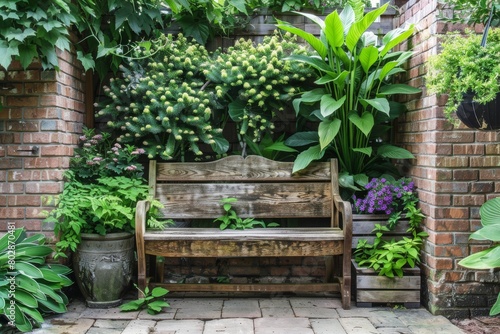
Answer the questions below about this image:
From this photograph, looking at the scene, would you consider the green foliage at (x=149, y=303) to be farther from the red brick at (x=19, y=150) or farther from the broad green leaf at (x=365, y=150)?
the broad green leaf at (x=365, y=150)

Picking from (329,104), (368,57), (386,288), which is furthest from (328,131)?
(386,288)

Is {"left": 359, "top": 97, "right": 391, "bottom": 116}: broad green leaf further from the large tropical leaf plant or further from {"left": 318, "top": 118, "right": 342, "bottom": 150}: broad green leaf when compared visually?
{"left": 318, "top": 118, "right": 342, "bottom": 150}: broad green leaf

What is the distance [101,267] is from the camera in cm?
302

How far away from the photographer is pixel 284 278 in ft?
11.8

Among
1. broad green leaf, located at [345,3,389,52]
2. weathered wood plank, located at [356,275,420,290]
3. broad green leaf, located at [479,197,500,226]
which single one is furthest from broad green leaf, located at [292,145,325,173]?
broad green leaf, located at [479,197,500,226]

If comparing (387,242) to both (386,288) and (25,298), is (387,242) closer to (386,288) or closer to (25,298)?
(386,288)

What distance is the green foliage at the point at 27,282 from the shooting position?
8.33ft

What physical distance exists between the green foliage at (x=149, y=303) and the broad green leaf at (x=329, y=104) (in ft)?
4.82

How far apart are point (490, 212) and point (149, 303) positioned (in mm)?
2009

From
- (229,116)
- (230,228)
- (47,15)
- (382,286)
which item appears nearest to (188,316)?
(230,228)

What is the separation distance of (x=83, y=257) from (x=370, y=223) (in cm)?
182

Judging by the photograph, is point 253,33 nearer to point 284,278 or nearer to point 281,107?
point 281,107

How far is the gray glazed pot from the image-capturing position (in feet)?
9.89

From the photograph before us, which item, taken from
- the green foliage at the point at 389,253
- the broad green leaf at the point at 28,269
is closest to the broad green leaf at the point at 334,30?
the green foliage at the point at 389,253
